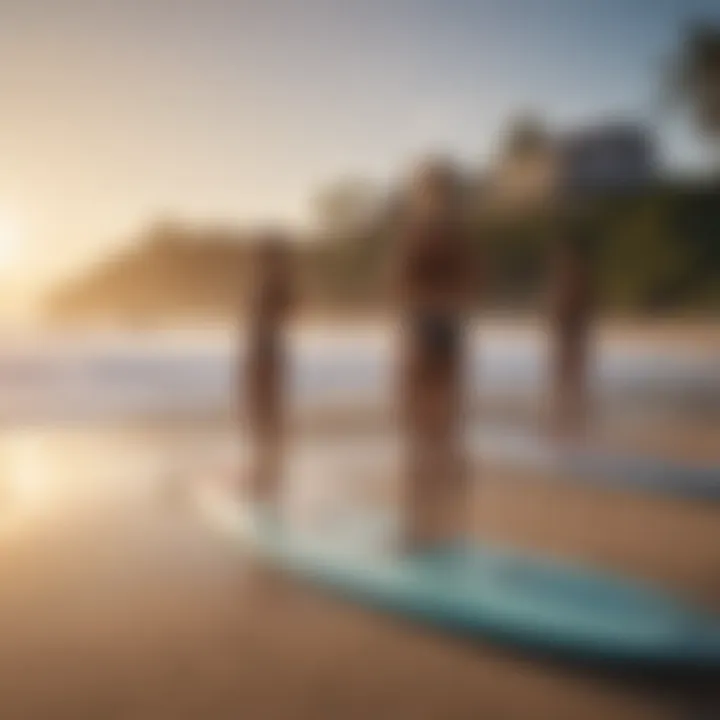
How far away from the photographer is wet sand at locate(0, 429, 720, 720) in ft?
2.91

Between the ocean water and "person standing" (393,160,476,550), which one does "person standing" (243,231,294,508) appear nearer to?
the ocean water

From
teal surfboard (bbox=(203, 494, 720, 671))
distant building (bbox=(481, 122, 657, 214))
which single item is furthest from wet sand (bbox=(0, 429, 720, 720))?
distant building (bbox=(481, 122, 657, 214))

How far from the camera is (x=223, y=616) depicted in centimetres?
96

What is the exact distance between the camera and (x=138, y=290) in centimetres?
111

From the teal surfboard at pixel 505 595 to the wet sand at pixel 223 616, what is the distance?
21 mm

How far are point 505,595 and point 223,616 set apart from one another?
305 millimetres

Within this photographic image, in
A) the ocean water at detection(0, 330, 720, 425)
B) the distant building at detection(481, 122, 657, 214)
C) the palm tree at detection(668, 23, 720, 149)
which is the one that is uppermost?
the palm tree at detection(668, 23, 720, 149)

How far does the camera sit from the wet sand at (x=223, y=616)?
886 mm

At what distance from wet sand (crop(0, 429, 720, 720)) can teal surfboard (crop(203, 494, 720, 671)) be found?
2 centimetres

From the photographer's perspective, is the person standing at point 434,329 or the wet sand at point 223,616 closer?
the wet sand at point 223,616

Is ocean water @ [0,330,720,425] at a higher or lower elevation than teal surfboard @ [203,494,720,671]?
higher

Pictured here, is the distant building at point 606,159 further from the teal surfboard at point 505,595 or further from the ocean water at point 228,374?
the teal surfboard at point 505,595

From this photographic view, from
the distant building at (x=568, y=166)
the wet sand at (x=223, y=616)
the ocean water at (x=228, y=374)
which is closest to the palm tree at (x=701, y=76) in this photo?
the distant building at (x=568, y=166)

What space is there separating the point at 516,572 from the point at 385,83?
2.04 ft
